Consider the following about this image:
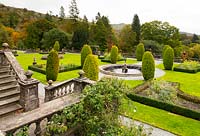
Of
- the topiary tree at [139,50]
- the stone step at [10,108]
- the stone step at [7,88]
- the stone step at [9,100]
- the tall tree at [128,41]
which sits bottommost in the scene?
the stone step at [10,108]

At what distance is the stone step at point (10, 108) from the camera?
6.25 metres

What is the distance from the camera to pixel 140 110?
10883 millimetres

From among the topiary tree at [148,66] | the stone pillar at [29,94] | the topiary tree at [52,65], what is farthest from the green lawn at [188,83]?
the stone pillar at [29,94]

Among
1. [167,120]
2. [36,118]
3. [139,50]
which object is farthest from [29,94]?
[139,50]

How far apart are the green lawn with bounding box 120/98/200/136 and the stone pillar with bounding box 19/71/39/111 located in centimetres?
363

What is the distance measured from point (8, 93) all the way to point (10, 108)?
0.75 metres

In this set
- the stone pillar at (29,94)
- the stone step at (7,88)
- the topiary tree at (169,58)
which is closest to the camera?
the stone pillar at (29,94)

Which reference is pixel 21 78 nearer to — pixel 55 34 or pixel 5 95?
pixel 5 95

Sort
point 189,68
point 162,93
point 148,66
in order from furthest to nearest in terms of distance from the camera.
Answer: point 189,68
point 148,66
point 162,93

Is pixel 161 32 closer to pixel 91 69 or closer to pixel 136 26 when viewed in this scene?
pixel 136 26

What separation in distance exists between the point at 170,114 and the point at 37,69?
14.9 metres

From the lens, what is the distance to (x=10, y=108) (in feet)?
21.4

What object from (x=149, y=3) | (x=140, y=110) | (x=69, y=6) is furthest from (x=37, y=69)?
(x=69, y=6)

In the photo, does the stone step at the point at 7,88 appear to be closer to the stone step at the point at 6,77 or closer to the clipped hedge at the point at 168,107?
the stone step at the point at 6,77
